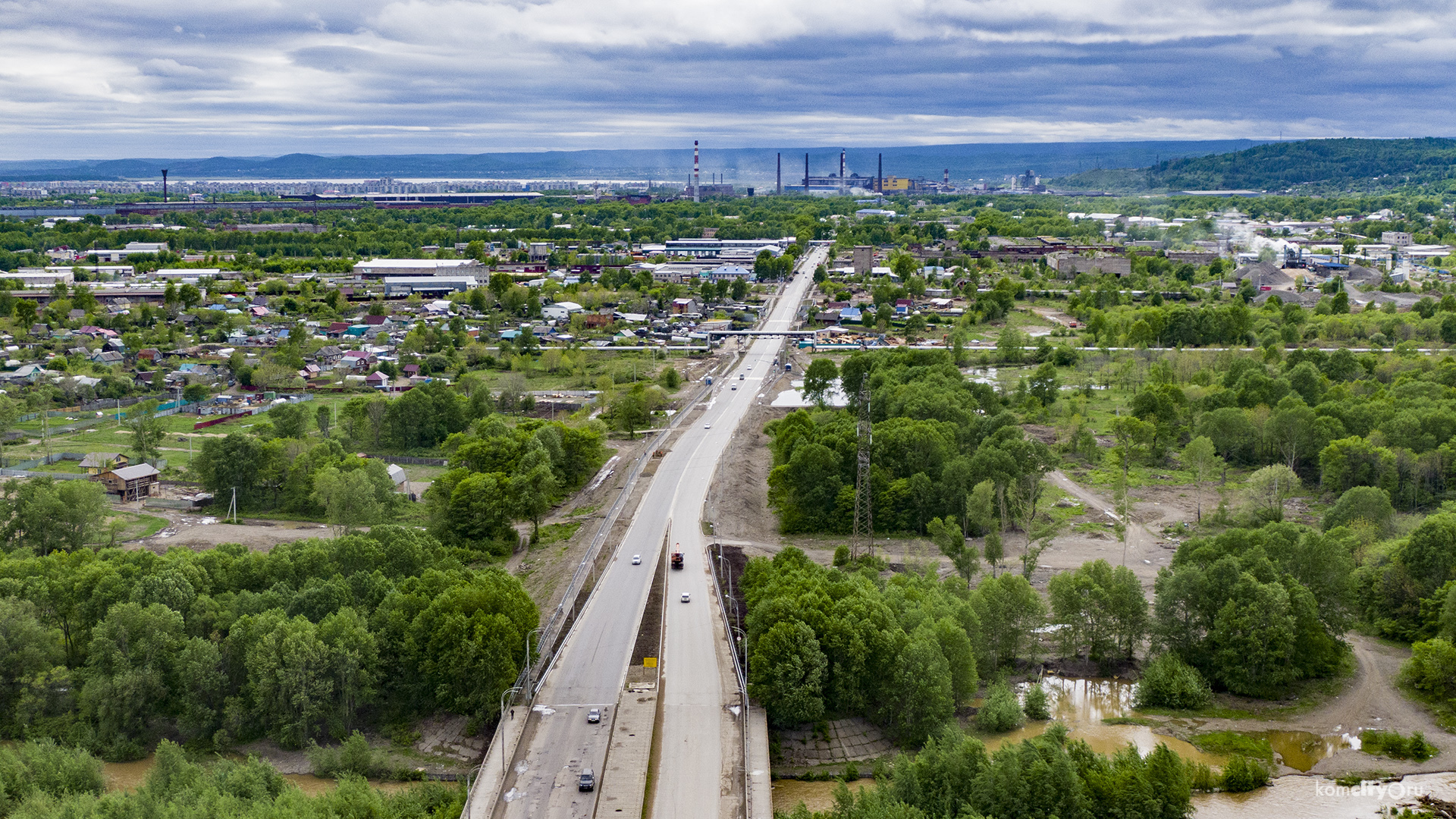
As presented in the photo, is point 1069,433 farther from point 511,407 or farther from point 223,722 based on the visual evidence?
point 223,722

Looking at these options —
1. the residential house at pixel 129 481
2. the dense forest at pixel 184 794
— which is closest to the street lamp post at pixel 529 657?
the dense forest at pixel 184 794

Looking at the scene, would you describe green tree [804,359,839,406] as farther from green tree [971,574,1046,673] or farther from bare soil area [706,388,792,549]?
green tree [971,574,1046,673]

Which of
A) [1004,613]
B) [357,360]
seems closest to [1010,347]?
[357,360]

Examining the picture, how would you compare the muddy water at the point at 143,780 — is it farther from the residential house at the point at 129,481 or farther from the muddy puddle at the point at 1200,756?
the residential house at the point at 129,481

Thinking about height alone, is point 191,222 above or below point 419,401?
above

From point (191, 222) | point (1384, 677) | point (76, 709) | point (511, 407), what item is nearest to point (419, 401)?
point (511, 407)

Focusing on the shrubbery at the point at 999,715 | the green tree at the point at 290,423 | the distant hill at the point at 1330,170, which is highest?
the distant hill at the point at 1330,170
